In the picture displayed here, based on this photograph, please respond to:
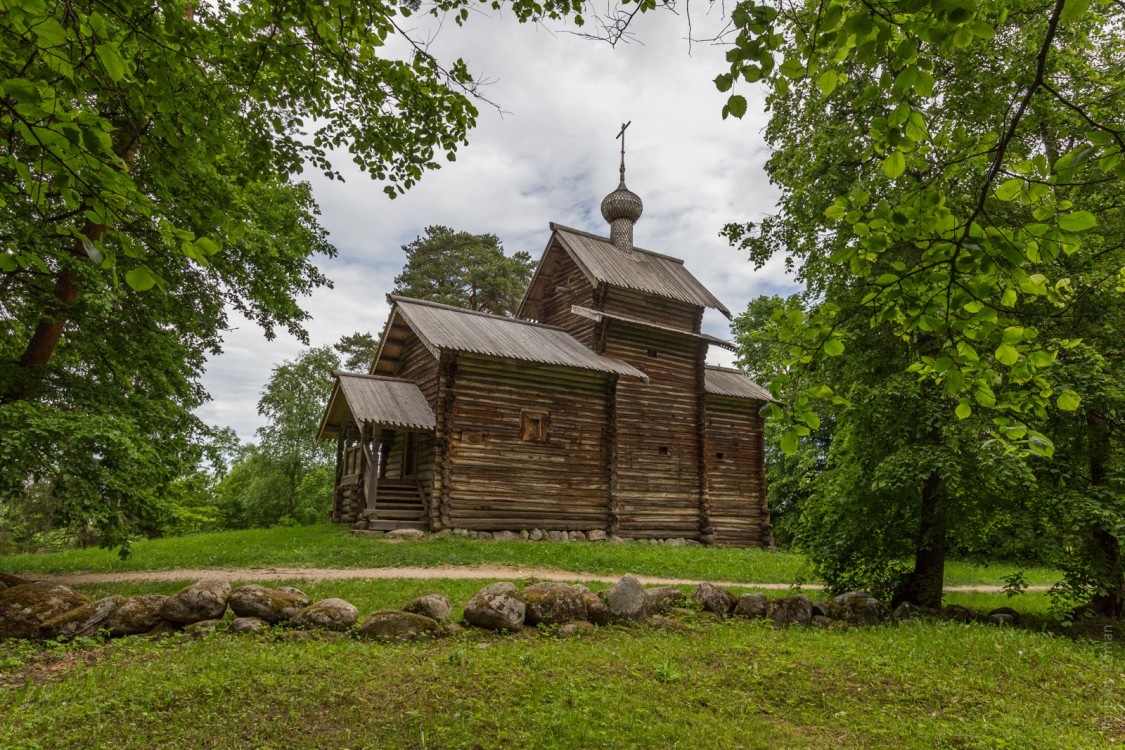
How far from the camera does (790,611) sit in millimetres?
9344

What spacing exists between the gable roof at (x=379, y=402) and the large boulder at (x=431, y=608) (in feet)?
34.7

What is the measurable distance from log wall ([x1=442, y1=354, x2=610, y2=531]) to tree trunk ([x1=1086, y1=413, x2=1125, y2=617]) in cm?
1334

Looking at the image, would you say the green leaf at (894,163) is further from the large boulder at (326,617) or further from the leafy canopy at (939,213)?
the large boulder at (326,617)

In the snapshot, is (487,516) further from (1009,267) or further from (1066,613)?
(1009,267)

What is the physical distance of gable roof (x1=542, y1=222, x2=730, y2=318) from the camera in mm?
23578

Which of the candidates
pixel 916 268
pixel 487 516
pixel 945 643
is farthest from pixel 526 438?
pixel 916 268

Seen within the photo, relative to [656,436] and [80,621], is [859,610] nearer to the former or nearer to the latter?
[80,621]

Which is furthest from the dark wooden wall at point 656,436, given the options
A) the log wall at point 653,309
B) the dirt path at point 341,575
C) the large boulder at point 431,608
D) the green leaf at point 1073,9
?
the green leaf at point 1073,9

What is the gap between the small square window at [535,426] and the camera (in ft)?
66.3

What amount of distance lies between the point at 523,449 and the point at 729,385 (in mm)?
10433

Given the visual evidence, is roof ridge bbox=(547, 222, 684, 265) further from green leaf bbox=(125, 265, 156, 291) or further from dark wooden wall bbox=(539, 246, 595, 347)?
green leaf bbox=(125, 265, 156, 291)

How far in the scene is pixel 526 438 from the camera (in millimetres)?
20156

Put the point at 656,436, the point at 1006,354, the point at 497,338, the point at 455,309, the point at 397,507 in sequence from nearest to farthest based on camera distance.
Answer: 1. the point at 1006,354
2. the point at 397,507
3. the point at 497,338
4. the point at 656,436
5. the point at 455,309

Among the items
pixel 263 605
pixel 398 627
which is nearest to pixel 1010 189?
pixel 398 627
